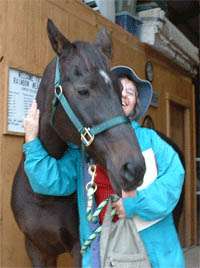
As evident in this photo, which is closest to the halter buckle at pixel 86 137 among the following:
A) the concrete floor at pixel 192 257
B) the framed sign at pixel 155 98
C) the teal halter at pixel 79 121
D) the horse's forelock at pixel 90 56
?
the teal halter at pixel 79 121

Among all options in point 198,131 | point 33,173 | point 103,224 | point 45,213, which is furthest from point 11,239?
point 198,131

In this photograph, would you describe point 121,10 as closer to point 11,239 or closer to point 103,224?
point 11,239

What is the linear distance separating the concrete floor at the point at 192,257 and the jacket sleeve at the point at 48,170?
112 inches

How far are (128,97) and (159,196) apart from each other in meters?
0.44

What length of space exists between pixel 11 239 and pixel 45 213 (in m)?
0.64

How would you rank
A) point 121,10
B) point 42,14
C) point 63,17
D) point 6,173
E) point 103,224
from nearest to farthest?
point 103,224 → point 6,173 → point 42,14 → point 63,17 → point 121,10

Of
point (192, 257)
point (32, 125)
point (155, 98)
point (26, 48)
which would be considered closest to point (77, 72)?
point (32, 125)

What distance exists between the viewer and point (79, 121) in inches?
64.0

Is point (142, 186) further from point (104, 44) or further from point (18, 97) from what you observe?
point (18, 97)

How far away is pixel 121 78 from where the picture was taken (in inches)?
74.8

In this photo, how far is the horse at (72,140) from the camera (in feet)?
4.91

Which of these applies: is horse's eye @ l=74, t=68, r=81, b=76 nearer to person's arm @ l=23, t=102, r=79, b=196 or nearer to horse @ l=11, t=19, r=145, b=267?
horse @ l=11, t=19, r=145, b=267

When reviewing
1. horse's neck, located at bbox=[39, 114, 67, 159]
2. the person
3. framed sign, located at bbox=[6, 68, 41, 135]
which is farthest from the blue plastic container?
horse's neck, located at bbox=[39, 114, 67, 159]

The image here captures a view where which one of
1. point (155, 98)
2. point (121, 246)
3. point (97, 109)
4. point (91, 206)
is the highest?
point (155, 98)
